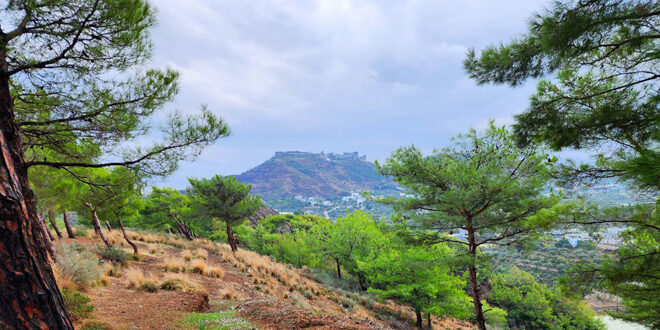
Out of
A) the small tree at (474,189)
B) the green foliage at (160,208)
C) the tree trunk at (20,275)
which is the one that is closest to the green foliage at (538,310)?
the small tree at (474,189)

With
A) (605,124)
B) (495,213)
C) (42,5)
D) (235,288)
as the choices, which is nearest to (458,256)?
(495,213)

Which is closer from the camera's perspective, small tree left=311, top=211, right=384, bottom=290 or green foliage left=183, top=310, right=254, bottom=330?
green foliage left=183, top=310, right=254, bottom=330

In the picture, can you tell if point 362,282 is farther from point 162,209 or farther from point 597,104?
point 162,209

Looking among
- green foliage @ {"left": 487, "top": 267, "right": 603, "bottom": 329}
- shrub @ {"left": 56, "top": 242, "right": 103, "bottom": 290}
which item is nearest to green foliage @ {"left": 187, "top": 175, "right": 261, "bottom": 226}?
shrub @ {"left": 56, "top": 242, "right": 103, "bottom": 290}

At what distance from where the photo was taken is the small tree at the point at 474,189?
7.77 metres

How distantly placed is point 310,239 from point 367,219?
6.10 metres

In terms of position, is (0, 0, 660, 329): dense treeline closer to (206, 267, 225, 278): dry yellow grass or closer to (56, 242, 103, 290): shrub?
(56, 242, 103, 290): shrub

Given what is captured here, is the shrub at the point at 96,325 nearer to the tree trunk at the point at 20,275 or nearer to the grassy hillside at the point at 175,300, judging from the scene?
the grassy hillside at the point at 175,300

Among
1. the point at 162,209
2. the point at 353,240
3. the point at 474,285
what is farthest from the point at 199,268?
the point at 162,209

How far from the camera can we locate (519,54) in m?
4.63

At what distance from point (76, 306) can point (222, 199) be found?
14.0 m

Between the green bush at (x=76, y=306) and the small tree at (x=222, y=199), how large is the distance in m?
13.3

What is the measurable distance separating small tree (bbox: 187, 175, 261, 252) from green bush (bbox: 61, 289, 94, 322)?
43.6 feet

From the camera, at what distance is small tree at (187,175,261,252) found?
60.6 ft
